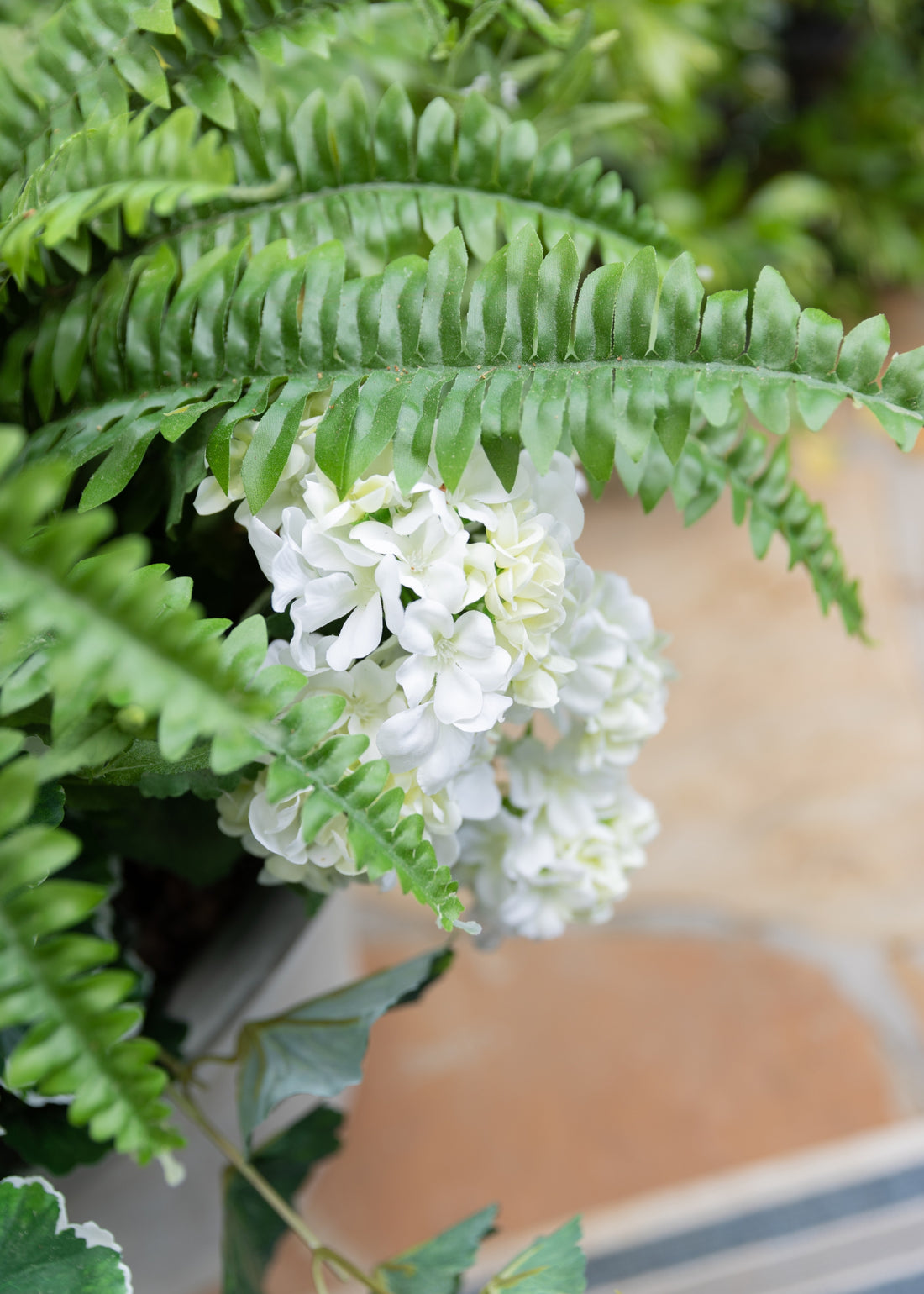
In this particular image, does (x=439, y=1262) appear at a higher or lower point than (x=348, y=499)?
lower

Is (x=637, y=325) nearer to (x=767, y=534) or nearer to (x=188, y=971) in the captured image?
(x=767, y=534)

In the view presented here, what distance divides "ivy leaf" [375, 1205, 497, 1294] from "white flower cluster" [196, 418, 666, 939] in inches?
6.5

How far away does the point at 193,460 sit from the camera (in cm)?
38

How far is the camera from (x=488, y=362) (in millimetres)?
362

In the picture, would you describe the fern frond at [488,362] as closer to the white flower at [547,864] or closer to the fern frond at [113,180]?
the fern frond at [113,180]

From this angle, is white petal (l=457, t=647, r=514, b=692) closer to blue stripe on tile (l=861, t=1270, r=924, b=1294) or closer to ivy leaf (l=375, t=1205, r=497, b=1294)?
ivy leaf (l=375, t=1205, r=497, b=1294)

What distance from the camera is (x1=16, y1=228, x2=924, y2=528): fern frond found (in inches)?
13.4

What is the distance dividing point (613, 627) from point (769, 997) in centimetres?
59

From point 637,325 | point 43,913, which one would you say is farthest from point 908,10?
point 43,913

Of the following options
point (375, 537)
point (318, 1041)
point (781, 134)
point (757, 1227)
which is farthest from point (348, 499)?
point (781, 134)

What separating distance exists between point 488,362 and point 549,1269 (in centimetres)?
32

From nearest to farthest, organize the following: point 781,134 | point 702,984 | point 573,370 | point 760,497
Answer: point 573,370 < point 760,497 < point 702,984 < point 781,134

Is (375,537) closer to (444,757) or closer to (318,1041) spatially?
(444,757)

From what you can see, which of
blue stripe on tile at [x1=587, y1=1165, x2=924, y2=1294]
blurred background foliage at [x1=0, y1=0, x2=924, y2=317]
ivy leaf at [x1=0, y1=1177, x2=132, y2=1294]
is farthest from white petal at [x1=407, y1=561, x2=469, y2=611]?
blurred background foliage at [x1=0, y1=0, x2=924, y2=317]
